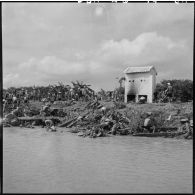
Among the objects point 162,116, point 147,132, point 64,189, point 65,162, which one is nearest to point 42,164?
point 65,162

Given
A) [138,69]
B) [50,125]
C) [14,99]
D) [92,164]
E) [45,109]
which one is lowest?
[92,164]

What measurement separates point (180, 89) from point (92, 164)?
129 centimetres

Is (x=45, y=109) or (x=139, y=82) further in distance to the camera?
(x=45, y=109)

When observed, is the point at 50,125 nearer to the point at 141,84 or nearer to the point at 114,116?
the point at 114,116

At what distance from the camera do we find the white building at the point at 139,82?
337 centimetres

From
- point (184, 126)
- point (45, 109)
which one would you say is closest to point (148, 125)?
point (184, 126)

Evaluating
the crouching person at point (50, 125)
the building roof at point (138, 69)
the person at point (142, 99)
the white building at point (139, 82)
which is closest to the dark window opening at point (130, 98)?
the white building at point (139, 82)

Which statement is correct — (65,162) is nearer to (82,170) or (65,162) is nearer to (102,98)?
(82,170)

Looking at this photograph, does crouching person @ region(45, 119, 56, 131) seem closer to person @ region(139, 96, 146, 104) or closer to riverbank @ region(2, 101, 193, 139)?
riverbank @ region(2, 101, 193, 139)

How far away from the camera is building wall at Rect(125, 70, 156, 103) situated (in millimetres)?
3404

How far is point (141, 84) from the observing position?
351 centimetres

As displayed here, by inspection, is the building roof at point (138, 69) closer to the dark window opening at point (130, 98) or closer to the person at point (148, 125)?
the dark window opening at point (130, 98)

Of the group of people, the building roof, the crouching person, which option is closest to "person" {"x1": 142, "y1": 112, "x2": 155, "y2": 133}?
the building roof

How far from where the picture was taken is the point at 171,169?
3047 mm
